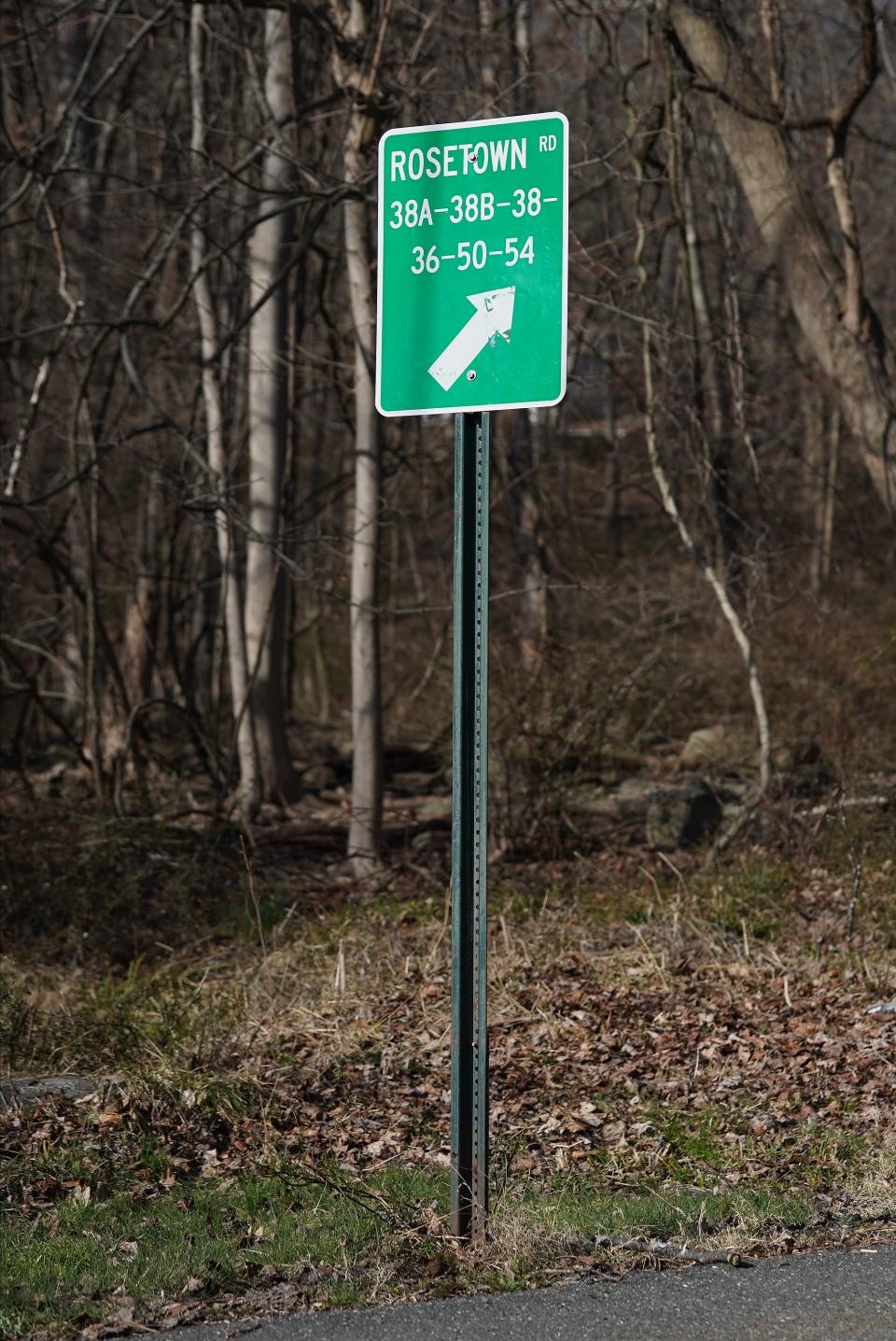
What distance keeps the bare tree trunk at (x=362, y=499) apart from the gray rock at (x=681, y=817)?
199 cm

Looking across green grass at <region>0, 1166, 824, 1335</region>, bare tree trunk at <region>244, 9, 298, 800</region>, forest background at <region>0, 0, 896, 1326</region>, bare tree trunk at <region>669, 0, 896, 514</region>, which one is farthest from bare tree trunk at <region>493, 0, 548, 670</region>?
green grass at <region>0, 1166, 824, 1335</region>

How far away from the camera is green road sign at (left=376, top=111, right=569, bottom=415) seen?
4.12m

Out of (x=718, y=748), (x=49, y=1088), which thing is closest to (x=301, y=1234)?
(x=49, y=1088)

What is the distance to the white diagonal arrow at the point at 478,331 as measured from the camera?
416cm

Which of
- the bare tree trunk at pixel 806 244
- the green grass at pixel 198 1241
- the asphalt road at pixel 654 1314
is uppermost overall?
the bare tree trunk at pixel 806 244

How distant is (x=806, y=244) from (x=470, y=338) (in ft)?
25.9

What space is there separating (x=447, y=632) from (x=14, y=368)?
6.74 meters

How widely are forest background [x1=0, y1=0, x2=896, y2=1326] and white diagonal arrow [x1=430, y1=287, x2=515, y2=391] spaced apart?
2.37 meters

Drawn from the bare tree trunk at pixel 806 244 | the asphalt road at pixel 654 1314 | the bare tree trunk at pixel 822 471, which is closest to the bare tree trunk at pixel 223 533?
the bare tree trunk at pixel 806 244

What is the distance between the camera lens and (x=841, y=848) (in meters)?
9.72

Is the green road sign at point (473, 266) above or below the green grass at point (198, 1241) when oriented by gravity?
above

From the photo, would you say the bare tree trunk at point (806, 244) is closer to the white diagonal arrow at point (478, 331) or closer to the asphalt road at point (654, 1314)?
the white diagonal arrow at point (478, 331)

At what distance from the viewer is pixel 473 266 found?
419 cm

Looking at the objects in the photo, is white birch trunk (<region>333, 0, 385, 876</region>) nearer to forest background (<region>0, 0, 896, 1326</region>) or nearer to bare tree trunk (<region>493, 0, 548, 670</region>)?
forest background (<region>0, 0, 896, 1326</region>)
